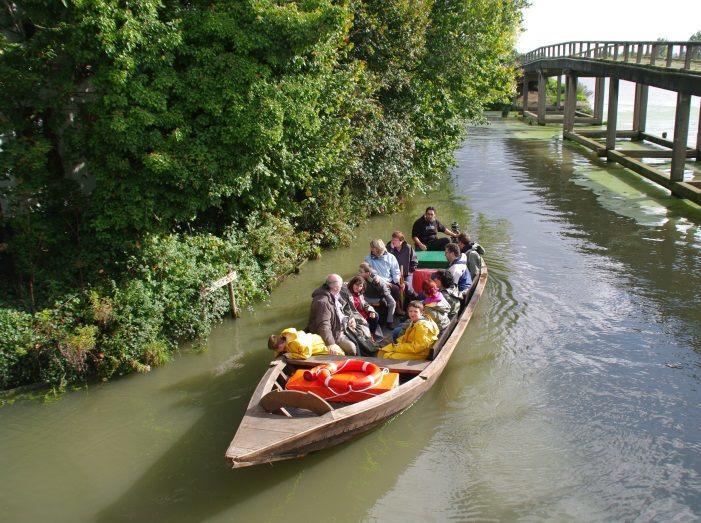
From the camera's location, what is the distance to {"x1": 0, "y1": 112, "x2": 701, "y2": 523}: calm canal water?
7.27 meters

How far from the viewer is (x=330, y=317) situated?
9680 millimetres

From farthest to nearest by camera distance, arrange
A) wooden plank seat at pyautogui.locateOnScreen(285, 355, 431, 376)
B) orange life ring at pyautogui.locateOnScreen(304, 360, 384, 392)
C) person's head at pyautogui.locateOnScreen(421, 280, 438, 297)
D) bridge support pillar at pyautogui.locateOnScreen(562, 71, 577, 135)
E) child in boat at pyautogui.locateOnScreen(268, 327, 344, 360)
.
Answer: bridge support pillar at pyautogui.locateOnScreen(562, 71, 577, 135), person's head at pyautogui.locateOnScreen(421, 280, 438, 297), child in boat at pyautogui.locateOnScreen(268, 327, 344, 360), wooden plank seat at pyautogui.locateOnScreen(285, 355, 431, 376), orange life ring at pyautogui.locateOnScreen(304, 360, 384, 392)

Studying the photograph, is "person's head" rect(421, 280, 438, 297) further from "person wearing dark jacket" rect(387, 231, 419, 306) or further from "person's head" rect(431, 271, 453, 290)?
"person wearing dark jacket" rect(387, 231, 419, 306)

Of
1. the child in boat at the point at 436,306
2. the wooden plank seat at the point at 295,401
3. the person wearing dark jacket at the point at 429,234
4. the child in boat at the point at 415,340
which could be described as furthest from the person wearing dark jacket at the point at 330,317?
the person wearing dark jacket at the point at 429,234

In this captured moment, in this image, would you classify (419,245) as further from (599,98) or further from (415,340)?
(599,98)

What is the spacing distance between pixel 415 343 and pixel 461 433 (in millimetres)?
1415

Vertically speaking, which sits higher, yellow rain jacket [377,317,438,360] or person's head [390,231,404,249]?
person's head [390,231,404,249]

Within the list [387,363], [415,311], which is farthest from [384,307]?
[387,363]

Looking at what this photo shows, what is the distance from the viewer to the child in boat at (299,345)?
904 centimetres

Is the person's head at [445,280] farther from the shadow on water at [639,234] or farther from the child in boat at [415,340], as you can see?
the shadow on water at [639,234]

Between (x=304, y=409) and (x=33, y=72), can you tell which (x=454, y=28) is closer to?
(x=33, y=72)

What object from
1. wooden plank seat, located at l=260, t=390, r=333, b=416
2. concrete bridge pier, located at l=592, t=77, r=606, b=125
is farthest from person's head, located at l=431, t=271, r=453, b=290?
concrete bridge pier, located at l=592, t=77, r=606, b=125

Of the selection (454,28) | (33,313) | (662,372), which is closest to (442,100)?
(454,28)

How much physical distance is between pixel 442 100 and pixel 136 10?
1296cm
